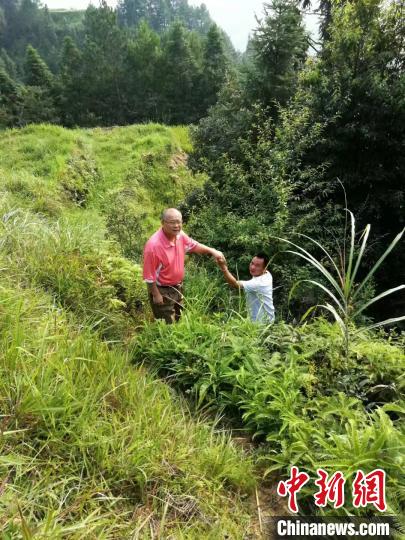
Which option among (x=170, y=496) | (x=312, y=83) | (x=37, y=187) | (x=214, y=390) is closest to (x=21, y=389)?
(x=170, y=496)

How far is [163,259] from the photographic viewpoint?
3557 millimetres

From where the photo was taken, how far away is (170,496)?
1879 mm

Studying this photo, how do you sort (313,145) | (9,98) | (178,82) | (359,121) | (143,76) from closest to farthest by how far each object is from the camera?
(313,145) → (359,121) → (178,82) → (143,76) → (9,98)

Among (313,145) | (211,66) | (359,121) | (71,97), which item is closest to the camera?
(313,145)

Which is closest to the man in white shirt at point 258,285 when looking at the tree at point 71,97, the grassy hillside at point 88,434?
the grassy hillside at point 88,434

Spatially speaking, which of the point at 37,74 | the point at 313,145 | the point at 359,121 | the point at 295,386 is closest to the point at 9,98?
the point at 37,74

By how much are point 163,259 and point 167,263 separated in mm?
65

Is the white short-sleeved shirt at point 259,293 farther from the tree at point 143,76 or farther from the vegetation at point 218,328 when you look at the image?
the tree at point 143,76

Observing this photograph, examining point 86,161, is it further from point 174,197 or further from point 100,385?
point 100,385

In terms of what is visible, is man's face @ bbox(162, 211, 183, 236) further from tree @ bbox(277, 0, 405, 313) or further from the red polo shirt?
tree @ bbox(277, 0, 405, 313)

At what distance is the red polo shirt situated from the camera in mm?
3492

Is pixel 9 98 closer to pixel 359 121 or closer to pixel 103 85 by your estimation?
pixel 103 85

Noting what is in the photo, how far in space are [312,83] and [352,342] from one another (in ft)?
20.4

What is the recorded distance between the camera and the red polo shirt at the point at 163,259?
137 inches
